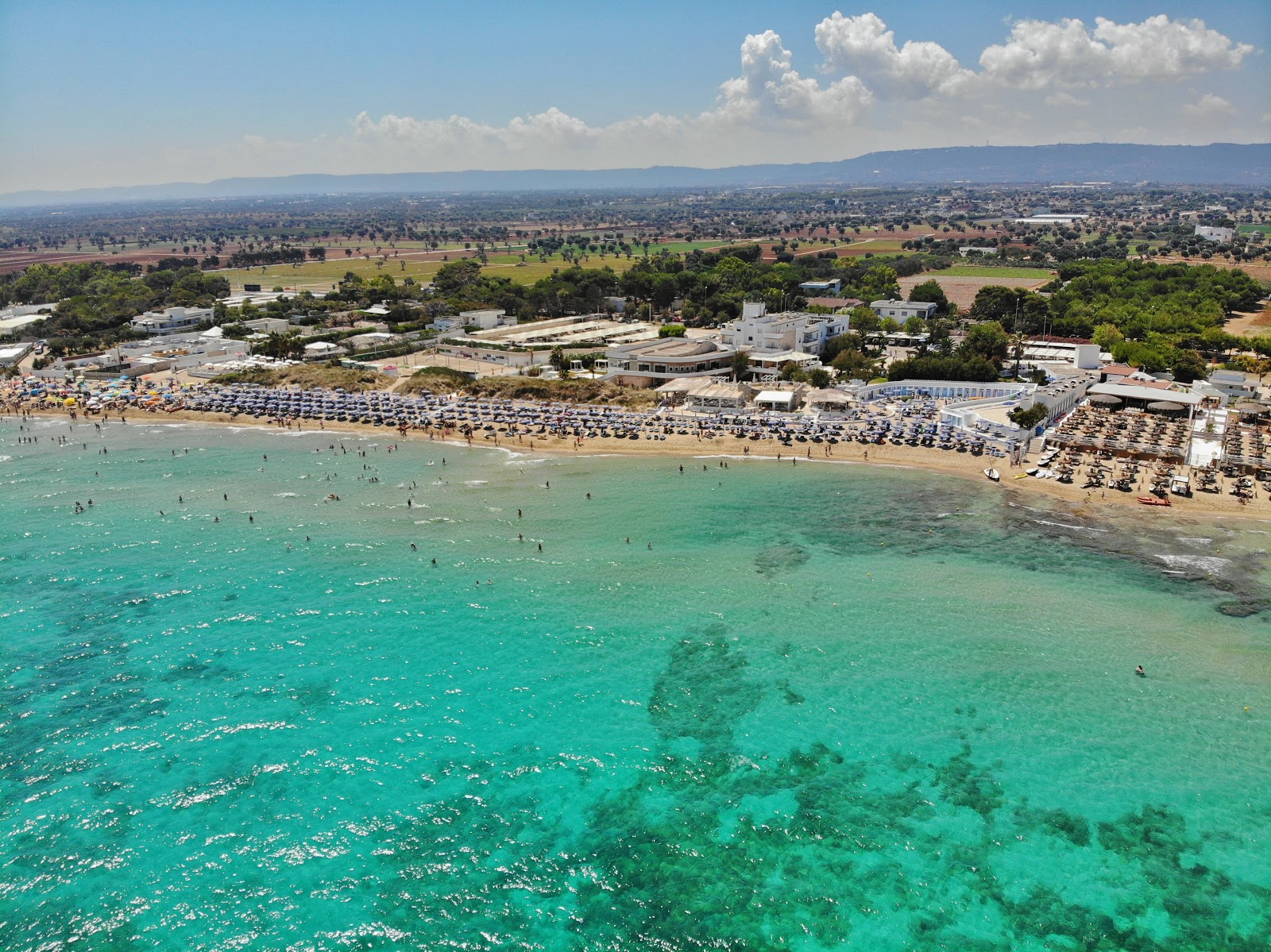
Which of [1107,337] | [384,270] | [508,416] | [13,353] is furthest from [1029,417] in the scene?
[384,270]

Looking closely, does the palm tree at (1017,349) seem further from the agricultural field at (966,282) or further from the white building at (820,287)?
the white building at (820,287)

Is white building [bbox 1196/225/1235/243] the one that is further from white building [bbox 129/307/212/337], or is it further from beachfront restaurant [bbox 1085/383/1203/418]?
white building [bbox 129/307/212/337]

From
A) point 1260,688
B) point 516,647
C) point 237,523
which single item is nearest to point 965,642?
point 1260,688

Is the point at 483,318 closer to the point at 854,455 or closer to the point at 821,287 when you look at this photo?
the point at 821,287

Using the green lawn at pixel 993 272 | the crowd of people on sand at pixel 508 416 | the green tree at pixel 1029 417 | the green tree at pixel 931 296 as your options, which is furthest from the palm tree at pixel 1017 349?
the green lawn at pixel 993 272

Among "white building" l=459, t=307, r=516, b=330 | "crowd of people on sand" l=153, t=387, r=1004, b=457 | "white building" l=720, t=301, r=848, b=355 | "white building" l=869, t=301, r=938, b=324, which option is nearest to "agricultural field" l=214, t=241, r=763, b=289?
"white building" l=459, t=307, r=516, b=330
